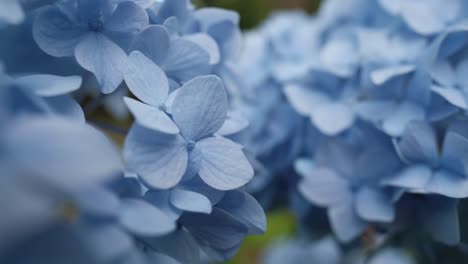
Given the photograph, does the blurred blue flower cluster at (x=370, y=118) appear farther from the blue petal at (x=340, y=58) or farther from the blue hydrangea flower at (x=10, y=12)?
the blue hydrangea flower at (x=10, y=12)

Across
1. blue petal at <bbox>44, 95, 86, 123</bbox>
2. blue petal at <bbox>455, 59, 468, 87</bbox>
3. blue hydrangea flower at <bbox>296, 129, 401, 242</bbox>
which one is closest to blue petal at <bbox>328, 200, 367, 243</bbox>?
blue hydrangea flower at <bbox>296, 129, 401, 242</bbox>

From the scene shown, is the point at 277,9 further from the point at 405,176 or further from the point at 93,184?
the point at 93,184

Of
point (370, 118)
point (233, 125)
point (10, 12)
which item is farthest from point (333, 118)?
point (10, 12)

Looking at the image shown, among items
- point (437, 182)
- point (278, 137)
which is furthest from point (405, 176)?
point (278, 137)

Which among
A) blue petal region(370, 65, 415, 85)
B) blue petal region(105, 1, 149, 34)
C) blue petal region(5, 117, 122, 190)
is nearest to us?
blue petal region(5, 117, 122, 190)

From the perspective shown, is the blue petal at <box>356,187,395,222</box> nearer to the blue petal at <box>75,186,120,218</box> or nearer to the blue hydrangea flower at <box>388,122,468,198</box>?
the blue hydrangea flower at <box>388,122,468,198</box>

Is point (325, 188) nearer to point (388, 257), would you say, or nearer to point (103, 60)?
point (388, 257)
